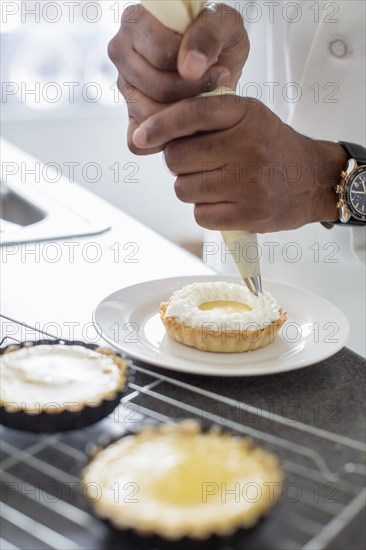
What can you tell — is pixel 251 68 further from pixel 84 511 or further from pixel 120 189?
pixel 120 189

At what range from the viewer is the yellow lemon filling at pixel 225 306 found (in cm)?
109

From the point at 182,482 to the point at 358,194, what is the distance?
673 mm

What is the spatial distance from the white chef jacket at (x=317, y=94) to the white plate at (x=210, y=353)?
27 cm

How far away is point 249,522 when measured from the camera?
0.64 meters

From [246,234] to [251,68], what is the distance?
1.99 feet

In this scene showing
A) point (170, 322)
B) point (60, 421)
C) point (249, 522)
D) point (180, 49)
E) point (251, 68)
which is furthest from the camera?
point (251, 68)

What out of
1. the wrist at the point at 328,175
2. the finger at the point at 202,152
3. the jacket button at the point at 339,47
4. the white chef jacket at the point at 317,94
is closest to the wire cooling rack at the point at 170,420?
the finger at the point at 202,152

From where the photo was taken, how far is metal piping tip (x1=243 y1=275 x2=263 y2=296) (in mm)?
1053

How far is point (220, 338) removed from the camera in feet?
3.28

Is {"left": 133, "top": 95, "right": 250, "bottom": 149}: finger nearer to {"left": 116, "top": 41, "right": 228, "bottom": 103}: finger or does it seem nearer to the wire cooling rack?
{"left": 116, "top": 41, "right": 228, "bottom": 103}: finger

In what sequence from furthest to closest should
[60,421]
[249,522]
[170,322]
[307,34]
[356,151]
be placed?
1. [307,34]
2. [356,151]
3. [170,322]
4. [60,421]
5. [249,522]

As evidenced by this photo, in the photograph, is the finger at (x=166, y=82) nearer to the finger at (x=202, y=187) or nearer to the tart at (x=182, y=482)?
the finger at (x=202, y=187)

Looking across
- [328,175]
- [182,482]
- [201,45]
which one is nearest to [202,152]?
[201,45]

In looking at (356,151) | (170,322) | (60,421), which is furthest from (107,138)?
(60,421)
